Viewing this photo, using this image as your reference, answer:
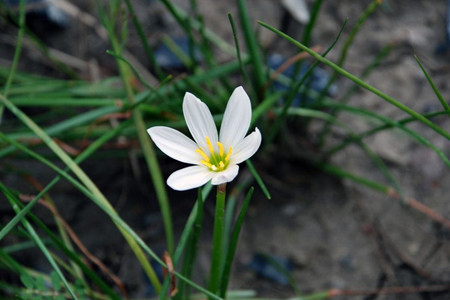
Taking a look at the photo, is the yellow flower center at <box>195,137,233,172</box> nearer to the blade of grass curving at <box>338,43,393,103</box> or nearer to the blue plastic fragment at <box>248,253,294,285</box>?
the blue plastic fragment at <box>248,253,294,285</box>

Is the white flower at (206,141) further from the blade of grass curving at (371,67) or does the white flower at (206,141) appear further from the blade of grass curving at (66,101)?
the blade of grass curving at (371,67)

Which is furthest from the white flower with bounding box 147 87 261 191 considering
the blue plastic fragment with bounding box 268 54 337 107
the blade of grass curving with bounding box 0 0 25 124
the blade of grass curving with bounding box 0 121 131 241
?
the blue plastic fragment with bounding box 268 54 337 107

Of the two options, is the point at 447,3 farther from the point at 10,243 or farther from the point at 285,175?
the point at 10,243

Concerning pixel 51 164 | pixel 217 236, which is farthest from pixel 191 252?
pixel 51 164

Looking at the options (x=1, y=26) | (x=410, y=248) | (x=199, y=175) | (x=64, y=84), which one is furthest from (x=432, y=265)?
(x=1, y=26)

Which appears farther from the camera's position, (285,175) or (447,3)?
(447,3)

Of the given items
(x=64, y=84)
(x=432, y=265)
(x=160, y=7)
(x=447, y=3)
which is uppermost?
(x=447, y=3)
